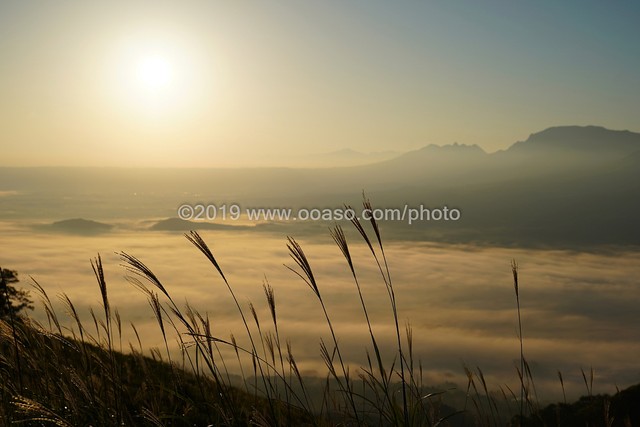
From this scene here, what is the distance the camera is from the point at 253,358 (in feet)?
13.9

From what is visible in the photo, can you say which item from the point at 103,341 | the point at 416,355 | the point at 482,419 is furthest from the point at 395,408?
the point at 103,341

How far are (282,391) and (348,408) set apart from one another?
0.65 m

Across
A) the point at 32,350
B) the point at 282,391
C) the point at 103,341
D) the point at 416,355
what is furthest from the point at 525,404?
the point at 32,350

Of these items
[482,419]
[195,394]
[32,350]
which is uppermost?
[32,350]

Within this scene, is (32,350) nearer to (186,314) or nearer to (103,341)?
(103,341)

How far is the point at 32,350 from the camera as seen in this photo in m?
5.27

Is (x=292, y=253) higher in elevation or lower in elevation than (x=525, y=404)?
higher

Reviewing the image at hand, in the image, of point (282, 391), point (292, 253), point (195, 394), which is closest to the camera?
point (292, 253)

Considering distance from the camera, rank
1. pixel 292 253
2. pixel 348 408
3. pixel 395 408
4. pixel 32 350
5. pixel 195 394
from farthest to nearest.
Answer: pixel 195 394
pixel 32 350
pixel 348 408
pixel 395 408
pixel 292 253

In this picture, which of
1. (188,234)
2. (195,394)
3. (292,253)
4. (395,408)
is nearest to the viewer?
(292,253)

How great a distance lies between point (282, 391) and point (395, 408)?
1.54 metres

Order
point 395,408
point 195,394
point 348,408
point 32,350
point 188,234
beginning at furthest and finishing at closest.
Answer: point 195,394, point 32,350, point 348,408, point 395,408, point 188,234

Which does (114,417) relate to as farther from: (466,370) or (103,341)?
(466,370)

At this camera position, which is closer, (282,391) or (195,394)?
(282,391)
